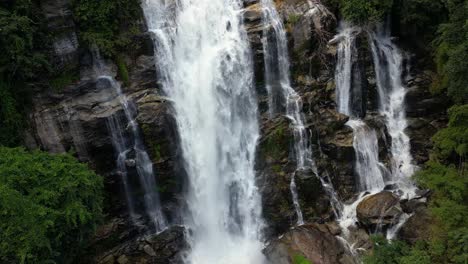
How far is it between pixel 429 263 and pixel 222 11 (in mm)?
13299

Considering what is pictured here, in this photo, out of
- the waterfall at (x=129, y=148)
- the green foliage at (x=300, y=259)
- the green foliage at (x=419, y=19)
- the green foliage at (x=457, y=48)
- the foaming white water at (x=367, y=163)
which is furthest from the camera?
the green foliage at (x=419, y=19)

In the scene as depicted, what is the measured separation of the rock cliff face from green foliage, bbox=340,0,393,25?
784 millimetres

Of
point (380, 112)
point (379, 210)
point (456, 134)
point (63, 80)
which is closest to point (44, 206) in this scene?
point (63, 80)

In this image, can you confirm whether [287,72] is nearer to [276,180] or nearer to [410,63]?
[276,180]

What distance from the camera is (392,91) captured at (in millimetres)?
20484

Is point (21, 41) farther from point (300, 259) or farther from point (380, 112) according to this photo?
point (380, 112)

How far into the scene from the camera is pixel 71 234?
520 inches

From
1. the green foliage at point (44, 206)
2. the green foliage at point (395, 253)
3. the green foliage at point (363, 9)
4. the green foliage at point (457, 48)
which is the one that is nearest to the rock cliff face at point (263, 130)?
the green foliage at point (363, 9)

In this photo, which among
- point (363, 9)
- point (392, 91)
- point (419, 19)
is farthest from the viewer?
point (392, 91)

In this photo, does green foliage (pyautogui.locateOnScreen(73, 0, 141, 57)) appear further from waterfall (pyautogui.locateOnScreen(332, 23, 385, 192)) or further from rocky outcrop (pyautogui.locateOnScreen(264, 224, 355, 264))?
rocky outcrop (pyautogui.locateOnScreen(264, 224, 355, 264))

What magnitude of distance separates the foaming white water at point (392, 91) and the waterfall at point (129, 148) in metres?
10.9

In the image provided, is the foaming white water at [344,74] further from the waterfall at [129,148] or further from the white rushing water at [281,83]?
the waterfall at [129,148]

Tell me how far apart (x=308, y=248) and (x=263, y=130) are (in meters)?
5.39

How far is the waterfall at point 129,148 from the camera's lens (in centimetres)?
1633
